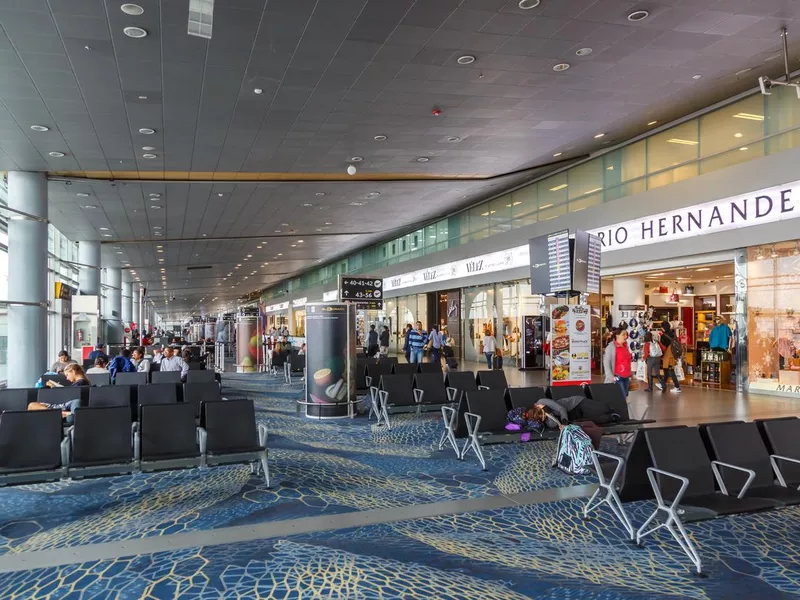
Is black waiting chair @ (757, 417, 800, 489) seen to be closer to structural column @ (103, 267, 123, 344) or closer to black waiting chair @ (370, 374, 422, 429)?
black waiting chair @ (370, 374, 422, 429)

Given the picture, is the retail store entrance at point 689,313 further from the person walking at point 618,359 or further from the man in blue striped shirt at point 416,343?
the man in blue striped shirt at point 416,343

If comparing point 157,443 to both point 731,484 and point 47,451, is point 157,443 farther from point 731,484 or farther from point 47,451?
point 731,484

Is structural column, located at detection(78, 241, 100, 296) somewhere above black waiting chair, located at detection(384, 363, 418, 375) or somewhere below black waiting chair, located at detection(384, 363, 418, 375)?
above

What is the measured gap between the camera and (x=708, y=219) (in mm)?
12750

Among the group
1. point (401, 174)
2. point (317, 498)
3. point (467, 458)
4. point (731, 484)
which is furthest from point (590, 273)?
point (401, 174)

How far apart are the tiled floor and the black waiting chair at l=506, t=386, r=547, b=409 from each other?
2.45 feet

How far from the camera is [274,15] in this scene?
282 inches

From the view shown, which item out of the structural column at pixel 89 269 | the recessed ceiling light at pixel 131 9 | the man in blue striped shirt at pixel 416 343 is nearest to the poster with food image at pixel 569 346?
the recessed ceiling light at pixel 131 9

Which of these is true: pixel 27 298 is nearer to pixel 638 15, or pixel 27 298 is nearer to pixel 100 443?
pixel 100 443

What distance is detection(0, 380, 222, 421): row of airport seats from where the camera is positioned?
744 cm

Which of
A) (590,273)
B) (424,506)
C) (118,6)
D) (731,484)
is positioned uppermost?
(118,6)

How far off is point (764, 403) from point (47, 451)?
1179 cm

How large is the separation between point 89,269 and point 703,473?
23.5 m

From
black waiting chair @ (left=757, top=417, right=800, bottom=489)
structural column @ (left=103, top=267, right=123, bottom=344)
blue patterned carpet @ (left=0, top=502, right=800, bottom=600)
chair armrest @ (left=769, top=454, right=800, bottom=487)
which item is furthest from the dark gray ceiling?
structural column @ (left=103, top=267, right=123, bottom=344)
